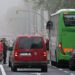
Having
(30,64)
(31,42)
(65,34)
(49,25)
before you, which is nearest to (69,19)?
(65,34)

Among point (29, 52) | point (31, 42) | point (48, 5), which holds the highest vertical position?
point (48, 5)

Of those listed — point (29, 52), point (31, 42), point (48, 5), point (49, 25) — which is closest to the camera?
point (31, 42)

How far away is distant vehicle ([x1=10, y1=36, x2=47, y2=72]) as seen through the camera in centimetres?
3196

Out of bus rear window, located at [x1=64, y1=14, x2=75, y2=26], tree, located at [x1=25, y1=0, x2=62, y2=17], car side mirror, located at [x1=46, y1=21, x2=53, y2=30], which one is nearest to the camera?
bus rear window, located at [x1=64, y1=14, x2=75, y2=26]

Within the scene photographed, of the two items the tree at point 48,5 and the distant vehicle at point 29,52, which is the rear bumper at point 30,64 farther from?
the tree at point 48,5

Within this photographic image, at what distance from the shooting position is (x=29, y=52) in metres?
32.2

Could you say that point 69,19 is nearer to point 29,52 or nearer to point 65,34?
point 65,34

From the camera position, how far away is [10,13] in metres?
197

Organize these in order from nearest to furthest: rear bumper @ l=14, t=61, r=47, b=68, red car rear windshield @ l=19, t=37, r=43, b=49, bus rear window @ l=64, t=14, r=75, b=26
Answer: red car rear windshield @ l=19, t=37, r=43, b=49 → rear bumper @ l=14, t=61, r=47, b=68 → bus rear window @ l=64, t=14, r=75, b=26

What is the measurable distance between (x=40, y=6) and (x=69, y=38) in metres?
45.8

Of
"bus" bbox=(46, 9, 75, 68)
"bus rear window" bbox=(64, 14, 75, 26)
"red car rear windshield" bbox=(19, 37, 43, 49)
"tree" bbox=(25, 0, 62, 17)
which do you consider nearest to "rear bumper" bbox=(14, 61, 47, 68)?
"red car rear windshield" bbox=(19, 37, 43, 49)

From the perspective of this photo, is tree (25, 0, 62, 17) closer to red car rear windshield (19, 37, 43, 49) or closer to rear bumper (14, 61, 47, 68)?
rear bumper (14, 61, 47, 68)

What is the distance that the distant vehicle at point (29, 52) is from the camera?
3196 cm

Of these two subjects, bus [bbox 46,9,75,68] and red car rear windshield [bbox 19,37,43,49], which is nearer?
red car rear windshield [bbox 19,37,43,49]
